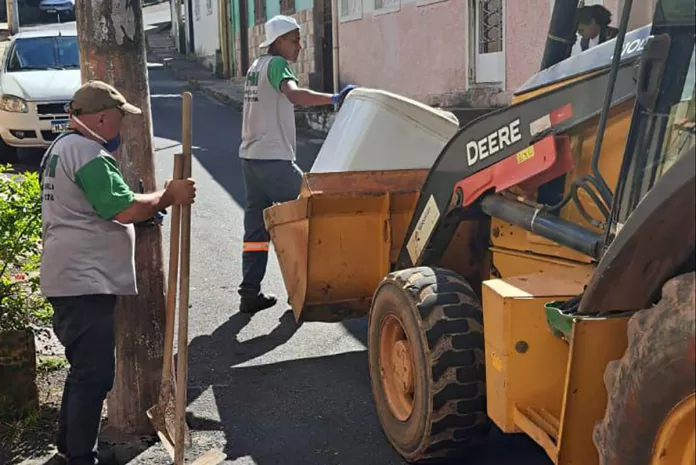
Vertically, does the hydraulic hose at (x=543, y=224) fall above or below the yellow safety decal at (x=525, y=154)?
below

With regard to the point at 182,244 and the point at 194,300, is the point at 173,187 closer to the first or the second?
the point at 182,244

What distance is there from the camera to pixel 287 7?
20.6 metres

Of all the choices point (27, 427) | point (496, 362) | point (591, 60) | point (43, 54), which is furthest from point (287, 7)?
point (496, 362)

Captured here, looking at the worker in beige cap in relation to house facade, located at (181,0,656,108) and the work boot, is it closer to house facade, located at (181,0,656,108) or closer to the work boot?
the work boot

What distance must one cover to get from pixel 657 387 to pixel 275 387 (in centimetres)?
303

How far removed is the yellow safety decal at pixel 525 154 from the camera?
3.67m

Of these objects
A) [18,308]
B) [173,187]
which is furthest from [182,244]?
[18,308]

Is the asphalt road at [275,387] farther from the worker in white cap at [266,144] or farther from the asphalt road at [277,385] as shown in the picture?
the worker in white cap at [266,144]

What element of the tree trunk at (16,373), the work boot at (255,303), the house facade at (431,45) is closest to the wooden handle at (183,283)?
the tree trunk at (16,373)

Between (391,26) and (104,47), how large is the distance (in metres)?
11.4

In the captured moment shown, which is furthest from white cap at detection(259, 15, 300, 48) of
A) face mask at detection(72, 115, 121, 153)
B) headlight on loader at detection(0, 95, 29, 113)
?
headlight on loader at detection(0, 95, 29, 113)

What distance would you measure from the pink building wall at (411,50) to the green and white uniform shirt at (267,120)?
6.77m

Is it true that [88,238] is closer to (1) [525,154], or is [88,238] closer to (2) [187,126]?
(2) [187,126]

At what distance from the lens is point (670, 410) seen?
2.40 m
